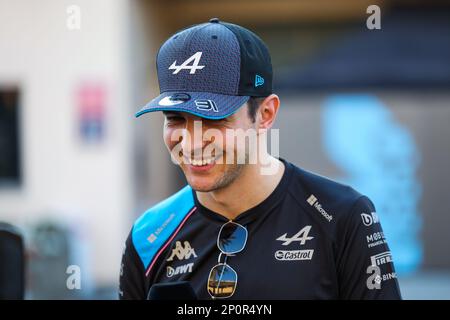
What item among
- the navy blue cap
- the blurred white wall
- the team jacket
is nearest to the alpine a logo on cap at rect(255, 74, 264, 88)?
the navy blue cap

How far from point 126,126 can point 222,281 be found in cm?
954

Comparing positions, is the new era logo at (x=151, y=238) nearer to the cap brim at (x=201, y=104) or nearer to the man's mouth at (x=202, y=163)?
the man's mouth at (x=202, y=163)

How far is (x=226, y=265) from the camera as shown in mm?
2588

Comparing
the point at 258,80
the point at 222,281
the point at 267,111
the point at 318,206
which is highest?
the point at 258,80

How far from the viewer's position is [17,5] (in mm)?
11867

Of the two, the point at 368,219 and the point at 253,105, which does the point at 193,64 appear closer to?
the point at 253,105

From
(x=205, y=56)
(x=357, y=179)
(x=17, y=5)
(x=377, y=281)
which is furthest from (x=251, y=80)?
(x=17, y=5)

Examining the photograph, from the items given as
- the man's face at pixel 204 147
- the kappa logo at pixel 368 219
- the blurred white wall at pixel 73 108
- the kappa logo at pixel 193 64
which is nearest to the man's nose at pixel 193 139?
the man's face at pixel 204 147

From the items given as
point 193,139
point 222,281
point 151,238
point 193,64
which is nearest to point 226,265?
point 222,281

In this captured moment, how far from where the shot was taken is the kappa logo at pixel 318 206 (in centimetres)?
254

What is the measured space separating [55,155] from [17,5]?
7.49 feet

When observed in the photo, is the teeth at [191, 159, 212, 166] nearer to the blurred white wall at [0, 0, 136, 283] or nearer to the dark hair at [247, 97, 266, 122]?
the dark hair at [247, 97, 266, 122]

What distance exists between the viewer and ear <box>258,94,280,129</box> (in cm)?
263
